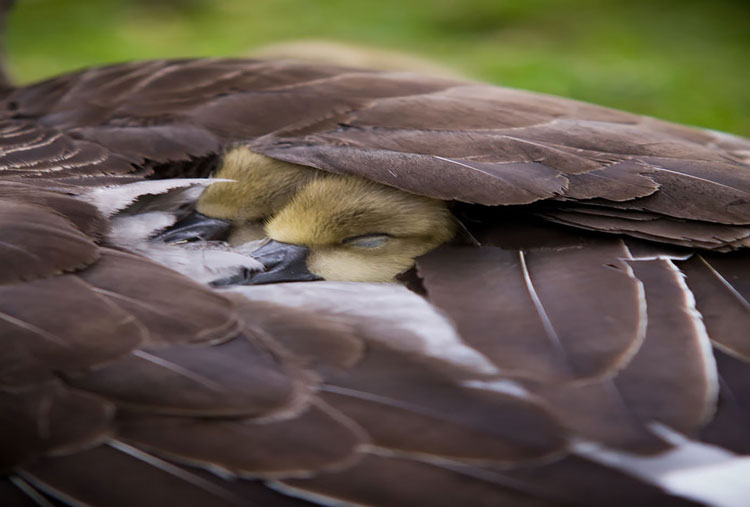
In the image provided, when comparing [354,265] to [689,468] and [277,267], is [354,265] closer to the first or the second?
[277,267]

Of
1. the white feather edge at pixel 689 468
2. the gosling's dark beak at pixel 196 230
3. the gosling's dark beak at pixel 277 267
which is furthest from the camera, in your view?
the gosling's dark beak at pixel 196 230

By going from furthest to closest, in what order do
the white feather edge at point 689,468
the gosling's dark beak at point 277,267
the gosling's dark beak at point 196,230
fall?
the gosling's dark beak at point 196,230 < the gosling's dark beak at point 277,267 < the white feather edge at point 689,468

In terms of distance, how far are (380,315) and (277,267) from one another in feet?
1.03

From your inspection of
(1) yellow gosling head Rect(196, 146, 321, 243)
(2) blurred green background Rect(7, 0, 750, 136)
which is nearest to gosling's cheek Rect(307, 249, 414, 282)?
(1) yellow gosling head Rect(196, 146, 321, 243)

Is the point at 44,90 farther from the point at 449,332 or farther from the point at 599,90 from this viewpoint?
the point at 599,90

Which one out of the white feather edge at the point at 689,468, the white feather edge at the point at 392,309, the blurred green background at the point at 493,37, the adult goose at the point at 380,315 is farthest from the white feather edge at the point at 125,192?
the blurred green background at the point at 493,37

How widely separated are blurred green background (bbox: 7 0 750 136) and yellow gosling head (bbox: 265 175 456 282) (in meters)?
2.46

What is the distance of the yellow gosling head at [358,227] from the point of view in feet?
4.79

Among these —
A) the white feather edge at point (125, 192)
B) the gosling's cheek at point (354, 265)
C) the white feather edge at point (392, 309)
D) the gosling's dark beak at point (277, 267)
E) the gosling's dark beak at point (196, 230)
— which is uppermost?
the white feather edge at point (125, 192)

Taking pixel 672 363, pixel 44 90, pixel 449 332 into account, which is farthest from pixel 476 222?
pixel 44 90

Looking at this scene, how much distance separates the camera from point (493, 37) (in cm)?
475

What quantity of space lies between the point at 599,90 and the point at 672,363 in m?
3.02

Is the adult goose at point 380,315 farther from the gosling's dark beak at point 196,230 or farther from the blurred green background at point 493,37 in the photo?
the blurred green background at point 493,37

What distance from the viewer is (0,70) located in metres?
2.70
